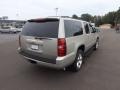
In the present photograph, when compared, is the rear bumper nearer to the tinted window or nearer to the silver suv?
the silver suv

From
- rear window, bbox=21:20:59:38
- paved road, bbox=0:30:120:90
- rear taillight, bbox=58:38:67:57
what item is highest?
rear window, bbox=21:20:59:38

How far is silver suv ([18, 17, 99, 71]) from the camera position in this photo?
4.25 metres

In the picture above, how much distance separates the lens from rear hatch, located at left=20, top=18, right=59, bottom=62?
168 inches

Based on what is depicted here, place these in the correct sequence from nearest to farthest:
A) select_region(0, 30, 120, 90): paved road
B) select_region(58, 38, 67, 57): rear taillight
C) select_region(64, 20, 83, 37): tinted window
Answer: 1. select_region(58, 38, 67, 57): rear taillight
2. select_region(0, 30, 120, 90): paved road
3. select_region(64, 20, 83, 37): tinted window

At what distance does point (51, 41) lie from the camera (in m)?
4.22

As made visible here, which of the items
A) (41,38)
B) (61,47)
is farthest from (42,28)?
(61,47)

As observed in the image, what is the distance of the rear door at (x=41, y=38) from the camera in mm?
4277

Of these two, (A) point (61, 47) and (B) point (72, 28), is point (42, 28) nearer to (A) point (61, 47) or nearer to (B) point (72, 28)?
(A) point (61, 47)

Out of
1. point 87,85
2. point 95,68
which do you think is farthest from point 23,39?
point 95,68

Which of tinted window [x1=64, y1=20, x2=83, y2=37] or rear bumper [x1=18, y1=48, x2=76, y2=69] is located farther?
tinted window [x1=64, y1=20, x2=83, y2=37]

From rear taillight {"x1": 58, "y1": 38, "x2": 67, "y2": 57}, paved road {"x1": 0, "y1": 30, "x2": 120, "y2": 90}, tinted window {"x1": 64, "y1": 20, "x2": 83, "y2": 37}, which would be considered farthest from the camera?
tinted window {"x1": 64, "y1": 20, "x2": 83, "y2": 37}

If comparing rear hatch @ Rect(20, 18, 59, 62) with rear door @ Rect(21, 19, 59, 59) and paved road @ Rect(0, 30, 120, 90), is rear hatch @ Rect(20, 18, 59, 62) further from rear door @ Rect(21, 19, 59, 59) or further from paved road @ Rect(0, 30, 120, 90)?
paved road @ Rect(0, 30, 120, 90)

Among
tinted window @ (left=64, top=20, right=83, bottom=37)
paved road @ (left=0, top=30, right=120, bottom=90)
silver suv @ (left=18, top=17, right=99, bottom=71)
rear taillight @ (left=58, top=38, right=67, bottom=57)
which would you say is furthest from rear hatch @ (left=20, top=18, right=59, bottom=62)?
paved road @ (left=0, top=30, right=120, bottom=90)

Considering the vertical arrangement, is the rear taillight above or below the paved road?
above
